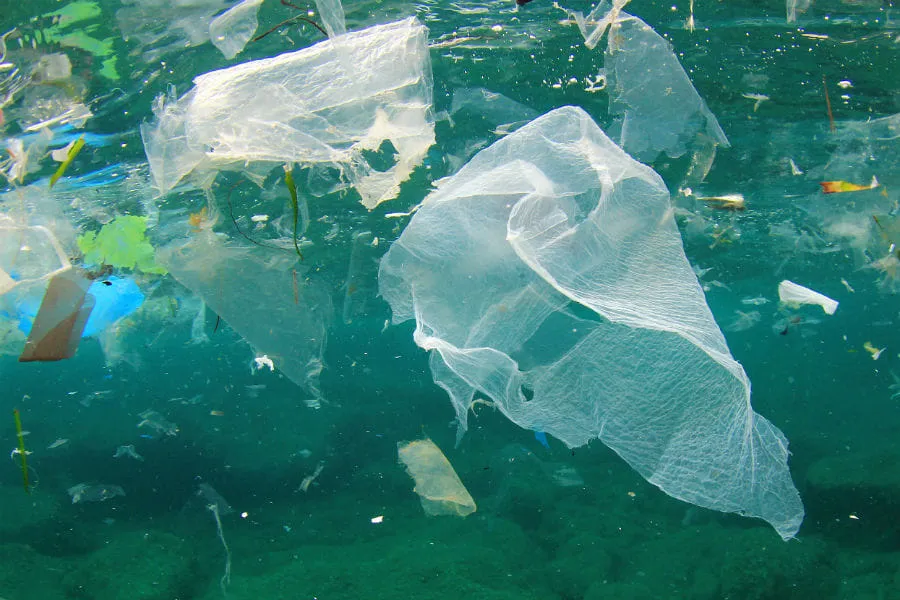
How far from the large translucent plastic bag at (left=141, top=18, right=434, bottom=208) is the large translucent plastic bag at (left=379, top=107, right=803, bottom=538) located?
802mm

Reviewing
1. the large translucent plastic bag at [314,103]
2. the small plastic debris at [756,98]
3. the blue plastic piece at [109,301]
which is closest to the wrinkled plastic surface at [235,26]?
the large translucent plastic bag at [314,103]

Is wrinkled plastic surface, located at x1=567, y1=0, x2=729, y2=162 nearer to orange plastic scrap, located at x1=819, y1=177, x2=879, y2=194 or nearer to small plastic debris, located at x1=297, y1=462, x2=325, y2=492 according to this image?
orange plastic scrap, located at x1=819, y1=177, x2=879, y2=194

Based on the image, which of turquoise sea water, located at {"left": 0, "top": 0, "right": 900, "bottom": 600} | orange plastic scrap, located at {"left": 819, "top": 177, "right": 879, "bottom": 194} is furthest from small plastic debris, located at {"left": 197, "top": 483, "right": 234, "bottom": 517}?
orange plastic scrap, located at {"left": 819, "top": 177, "right": 879, "bottom": 194}

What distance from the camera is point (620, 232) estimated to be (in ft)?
9.18

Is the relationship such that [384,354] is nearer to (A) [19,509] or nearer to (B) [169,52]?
(A) [19,509]

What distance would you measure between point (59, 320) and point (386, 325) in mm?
6119

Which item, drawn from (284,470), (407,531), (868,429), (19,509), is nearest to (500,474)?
(407,531)

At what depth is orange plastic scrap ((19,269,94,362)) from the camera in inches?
153

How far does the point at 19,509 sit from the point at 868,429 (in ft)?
105

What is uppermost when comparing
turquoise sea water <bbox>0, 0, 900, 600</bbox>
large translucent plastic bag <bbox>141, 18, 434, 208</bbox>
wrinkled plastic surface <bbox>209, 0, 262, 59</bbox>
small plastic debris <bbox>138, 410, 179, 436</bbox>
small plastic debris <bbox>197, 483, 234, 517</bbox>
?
wrinkled plastic surface <bbox>209, 0, 262, 59</bbox>

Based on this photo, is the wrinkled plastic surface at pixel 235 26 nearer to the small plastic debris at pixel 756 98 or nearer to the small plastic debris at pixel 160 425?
the small plastic debris at pixel 756 98

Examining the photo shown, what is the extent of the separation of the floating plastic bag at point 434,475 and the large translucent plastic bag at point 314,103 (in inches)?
112

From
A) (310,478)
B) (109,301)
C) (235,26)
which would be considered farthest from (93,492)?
(235,26)

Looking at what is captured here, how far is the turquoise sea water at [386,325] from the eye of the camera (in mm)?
4945
